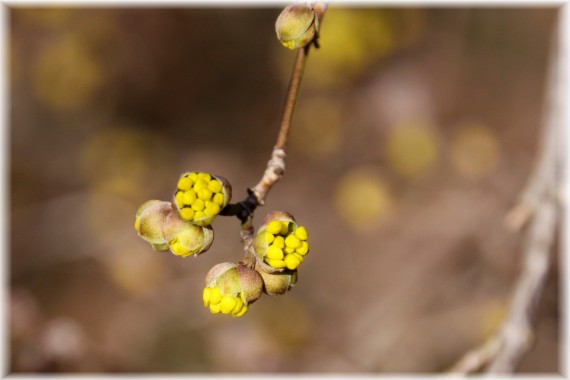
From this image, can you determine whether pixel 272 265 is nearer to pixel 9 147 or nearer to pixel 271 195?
pixel 271 195

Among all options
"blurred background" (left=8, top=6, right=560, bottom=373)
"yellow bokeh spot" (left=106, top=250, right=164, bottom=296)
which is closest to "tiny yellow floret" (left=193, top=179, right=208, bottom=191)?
"blurred background" (left=8, top=6, right=560, bottom=373)

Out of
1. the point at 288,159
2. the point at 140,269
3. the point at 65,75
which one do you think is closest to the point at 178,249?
the point at 140,269

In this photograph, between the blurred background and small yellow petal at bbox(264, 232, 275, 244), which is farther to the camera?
the blurred background

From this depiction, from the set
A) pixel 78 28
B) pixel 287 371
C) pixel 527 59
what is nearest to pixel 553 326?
pixel 287 371

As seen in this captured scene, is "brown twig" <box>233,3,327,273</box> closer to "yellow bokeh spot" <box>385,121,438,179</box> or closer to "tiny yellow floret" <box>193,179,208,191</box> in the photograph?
"tiny yellow floret" <box>193,179,208,191</box>

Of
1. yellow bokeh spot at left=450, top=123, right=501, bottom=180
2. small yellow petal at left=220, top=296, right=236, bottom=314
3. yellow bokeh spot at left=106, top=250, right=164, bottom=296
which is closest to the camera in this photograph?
small yellow petal at left=220, top=296, right=236, bottom=314

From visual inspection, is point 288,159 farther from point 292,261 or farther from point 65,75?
point 292,261

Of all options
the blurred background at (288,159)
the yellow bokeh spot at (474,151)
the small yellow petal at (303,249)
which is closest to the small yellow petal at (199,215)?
the small yellow petal at (303,249)
